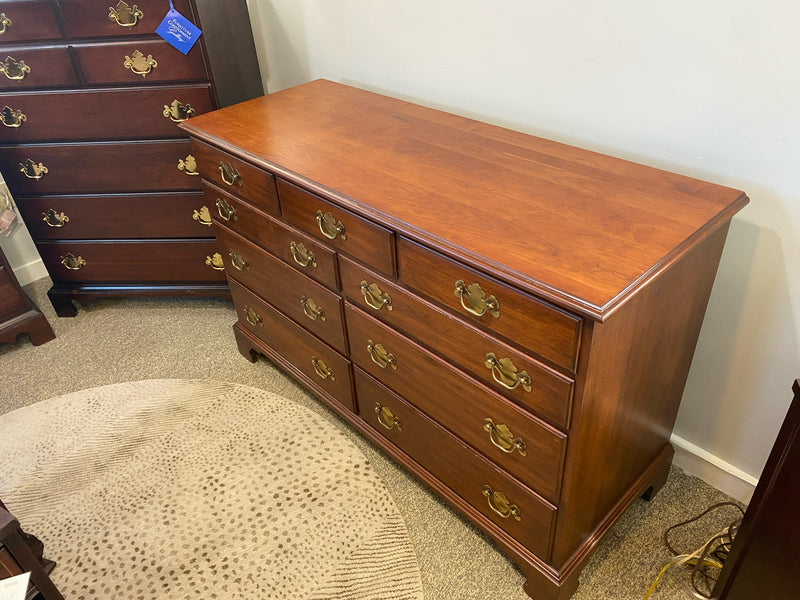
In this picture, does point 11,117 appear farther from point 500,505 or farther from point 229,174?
point 500,505

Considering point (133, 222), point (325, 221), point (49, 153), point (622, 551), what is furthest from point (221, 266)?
point (622, 551)

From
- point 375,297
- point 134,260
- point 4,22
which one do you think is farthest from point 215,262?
point 375,297

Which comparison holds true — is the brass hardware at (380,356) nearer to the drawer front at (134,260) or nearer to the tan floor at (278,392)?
the tan floor at (278,392)

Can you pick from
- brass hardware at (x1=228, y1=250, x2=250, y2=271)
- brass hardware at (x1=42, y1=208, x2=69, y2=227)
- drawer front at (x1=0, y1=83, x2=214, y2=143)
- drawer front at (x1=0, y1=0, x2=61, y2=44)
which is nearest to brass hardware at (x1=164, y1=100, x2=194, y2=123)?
drawer front at (x1=0, y1=83, x2=214, y2=143)

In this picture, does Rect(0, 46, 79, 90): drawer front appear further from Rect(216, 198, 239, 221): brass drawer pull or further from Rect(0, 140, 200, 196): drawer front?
Rect(216, 198, 239, 221): brass drawer pull

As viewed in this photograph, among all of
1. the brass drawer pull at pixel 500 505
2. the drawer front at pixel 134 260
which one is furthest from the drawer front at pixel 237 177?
the brass drawer pull at pixel 500 505

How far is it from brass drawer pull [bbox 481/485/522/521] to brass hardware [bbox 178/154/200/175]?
136 cm

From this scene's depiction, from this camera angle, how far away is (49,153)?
77.7 inches

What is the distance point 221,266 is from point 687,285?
5.17ft

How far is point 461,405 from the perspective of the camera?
1227 mm

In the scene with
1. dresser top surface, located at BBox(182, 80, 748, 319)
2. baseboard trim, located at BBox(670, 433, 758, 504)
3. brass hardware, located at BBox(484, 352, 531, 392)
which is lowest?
baseboard trim, located at BBox(670, 433, 758, 504)

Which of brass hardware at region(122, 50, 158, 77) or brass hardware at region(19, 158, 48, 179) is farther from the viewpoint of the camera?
brass hardware at region(19, 158, 48, 179)

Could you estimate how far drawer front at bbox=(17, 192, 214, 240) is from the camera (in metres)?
2.04

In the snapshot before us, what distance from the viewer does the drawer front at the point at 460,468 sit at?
1208mm
